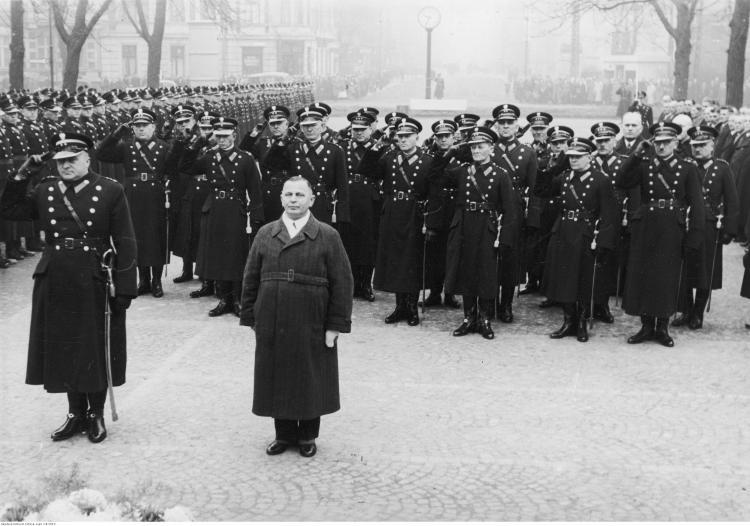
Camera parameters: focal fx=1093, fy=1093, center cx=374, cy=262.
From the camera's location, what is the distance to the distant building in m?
Answer: 61.1

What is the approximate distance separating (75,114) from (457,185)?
28.1 feet

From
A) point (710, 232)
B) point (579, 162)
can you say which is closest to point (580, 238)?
point (579, 162)

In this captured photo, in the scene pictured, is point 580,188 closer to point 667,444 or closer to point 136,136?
point 667,444

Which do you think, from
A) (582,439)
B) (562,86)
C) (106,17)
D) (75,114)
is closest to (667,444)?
(582,439)

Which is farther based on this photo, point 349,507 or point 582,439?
point 582,439

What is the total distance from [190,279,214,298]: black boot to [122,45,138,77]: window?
57.0 meters

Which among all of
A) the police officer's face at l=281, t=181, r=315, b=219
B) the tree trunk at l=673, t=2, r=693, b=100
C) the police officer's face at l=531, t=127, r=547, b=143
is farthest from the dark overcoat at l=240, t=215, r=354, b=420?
the tree trunk at l=673, t=2, r=693, b=100

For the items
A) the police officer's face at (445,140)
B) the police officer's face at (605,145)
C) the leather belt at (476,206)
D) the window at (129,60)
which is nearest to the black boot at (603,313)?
the police officer's face at (605,145)

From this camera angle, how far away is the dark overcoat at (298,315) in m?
6.73

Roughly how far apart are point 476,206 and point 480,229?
217 millimetres

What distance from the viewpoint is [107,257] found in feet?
23.5

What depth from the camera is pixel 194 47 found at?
67.1 metres

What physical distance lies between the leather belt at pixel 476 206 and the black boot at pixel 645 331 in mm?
1777

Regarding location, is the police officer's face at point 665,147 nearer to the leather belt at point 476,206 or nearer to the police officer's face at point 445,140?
A: the leather belt at point 476,206
